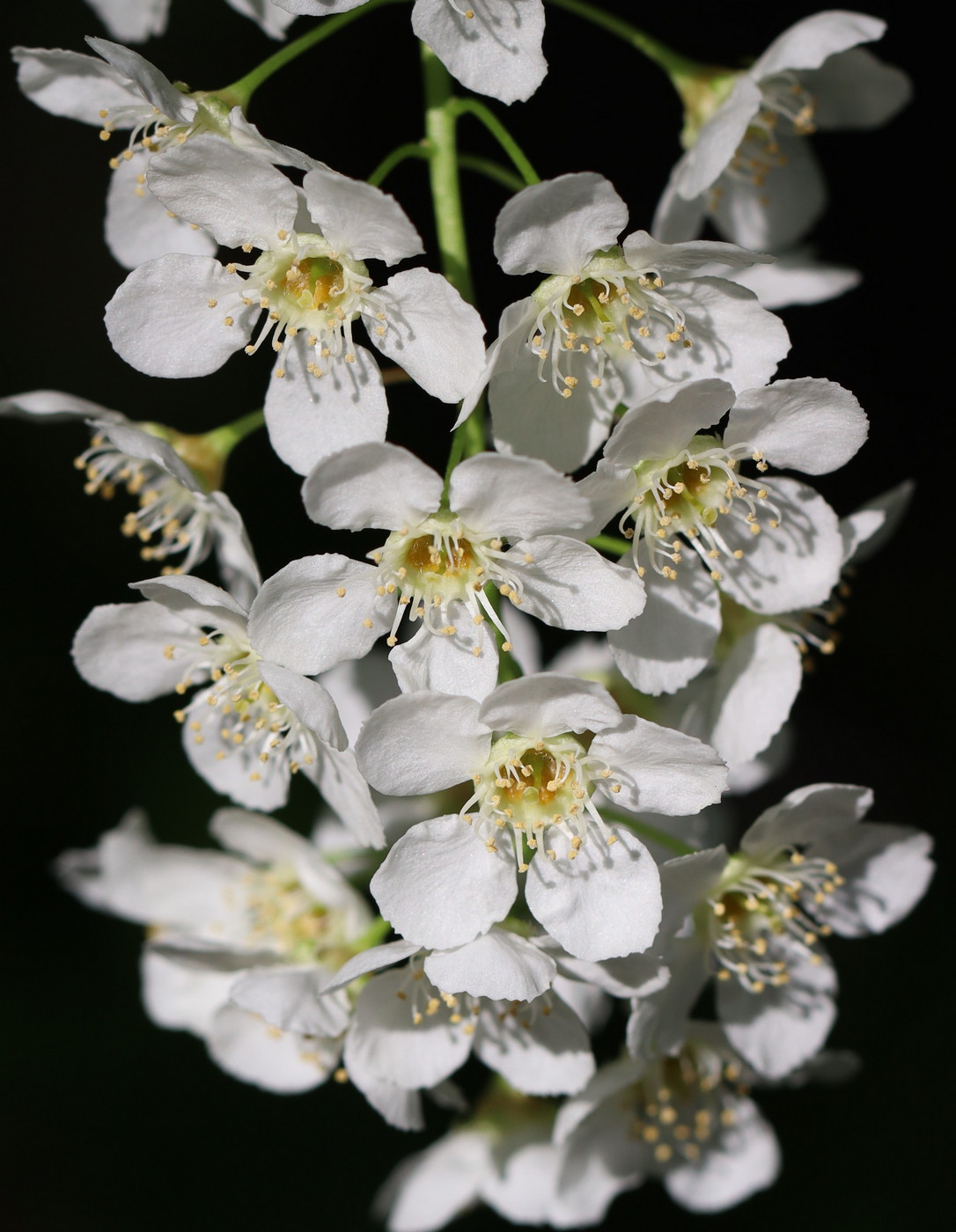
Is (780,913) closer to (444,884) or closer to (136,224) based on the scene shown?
(444,884)

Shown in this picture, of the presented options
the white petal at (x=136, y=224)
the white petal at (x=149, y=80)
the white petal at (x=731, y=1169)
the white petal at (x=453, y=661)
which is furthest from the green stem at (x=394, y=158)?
the white petal at (x=731, y=1169)

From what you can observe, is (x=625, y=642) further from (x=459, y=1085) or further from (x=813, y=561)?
(x=459, y=1085)

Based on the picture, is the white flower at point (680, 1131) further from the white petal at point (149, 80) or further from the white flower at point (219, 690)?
the white petal at point (149, 80)

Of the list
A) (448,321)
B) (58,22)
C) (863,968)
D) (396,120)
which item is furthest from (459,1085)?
(58,22)

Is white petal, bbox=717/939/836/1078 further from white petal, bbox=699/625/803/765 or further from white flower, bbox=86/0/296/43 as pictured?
white flower, bbox=86/0/296/43

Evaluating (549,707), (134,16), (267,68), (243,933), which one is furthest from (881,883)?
(134,16)

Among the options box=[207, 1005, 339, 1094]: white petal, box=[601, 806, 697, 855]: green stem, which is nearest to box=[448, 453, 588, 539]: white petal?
box=[601, 806, 697, 855]: green stem
